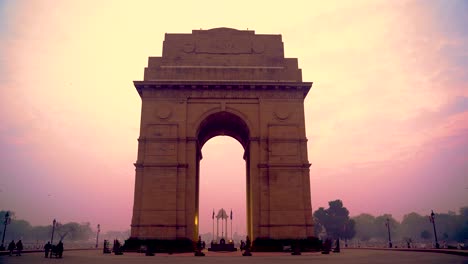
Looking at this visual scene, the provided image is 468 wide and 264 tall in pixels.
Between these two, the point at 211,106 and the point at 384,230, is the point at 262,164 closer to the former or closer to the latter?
the point at 211,106

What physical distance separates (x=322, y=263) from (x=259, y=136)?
16583mm

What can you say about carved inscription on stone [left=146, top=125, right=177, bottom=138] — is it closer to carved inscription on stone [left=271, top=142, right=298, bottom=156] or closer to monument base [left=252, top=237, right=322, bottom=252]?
carved inscription on stone [left=271, top=142, right=298, bottom=156]

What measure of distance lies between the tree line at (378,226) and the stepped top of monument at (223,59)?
1698 inches

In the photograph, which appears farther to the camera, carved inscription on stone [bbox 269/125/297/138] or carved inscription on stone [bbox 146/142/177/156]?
carved inscription on stone [bbox 269/125/297/138]

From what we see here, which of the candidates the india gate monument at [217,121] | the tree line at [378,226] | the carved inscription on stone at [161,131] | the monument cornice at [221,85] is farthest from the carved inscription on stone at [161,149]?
the tree line at [378,226]

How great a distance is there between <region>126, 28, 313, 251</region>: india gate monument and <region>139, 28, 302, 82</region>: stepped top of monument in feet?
0.30

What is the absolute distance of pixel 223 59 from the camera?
34.6 metres

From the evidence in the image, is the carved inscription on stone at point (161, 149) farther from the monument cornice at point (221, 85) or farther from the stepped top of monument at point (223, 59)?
the stepped top of monument at point (223, 59)

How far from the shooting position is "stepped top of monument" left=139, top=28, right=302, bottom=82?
3309 centimetres

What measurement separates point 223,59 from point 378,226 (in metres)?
163

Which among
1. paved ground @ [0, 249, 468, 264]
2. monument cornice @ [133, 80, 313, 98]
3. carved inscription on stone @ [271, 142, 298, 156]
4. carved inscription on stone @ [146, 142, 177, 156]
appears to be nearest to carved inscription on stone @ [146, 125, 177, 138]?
carved inscription on stone @ [146, 142, 177, 156]

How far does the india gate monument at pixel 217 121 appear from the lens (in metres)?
29.7

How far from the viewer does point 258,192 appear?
30.6 m

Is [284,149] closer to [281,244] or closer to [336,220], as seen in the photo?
[281,244]
